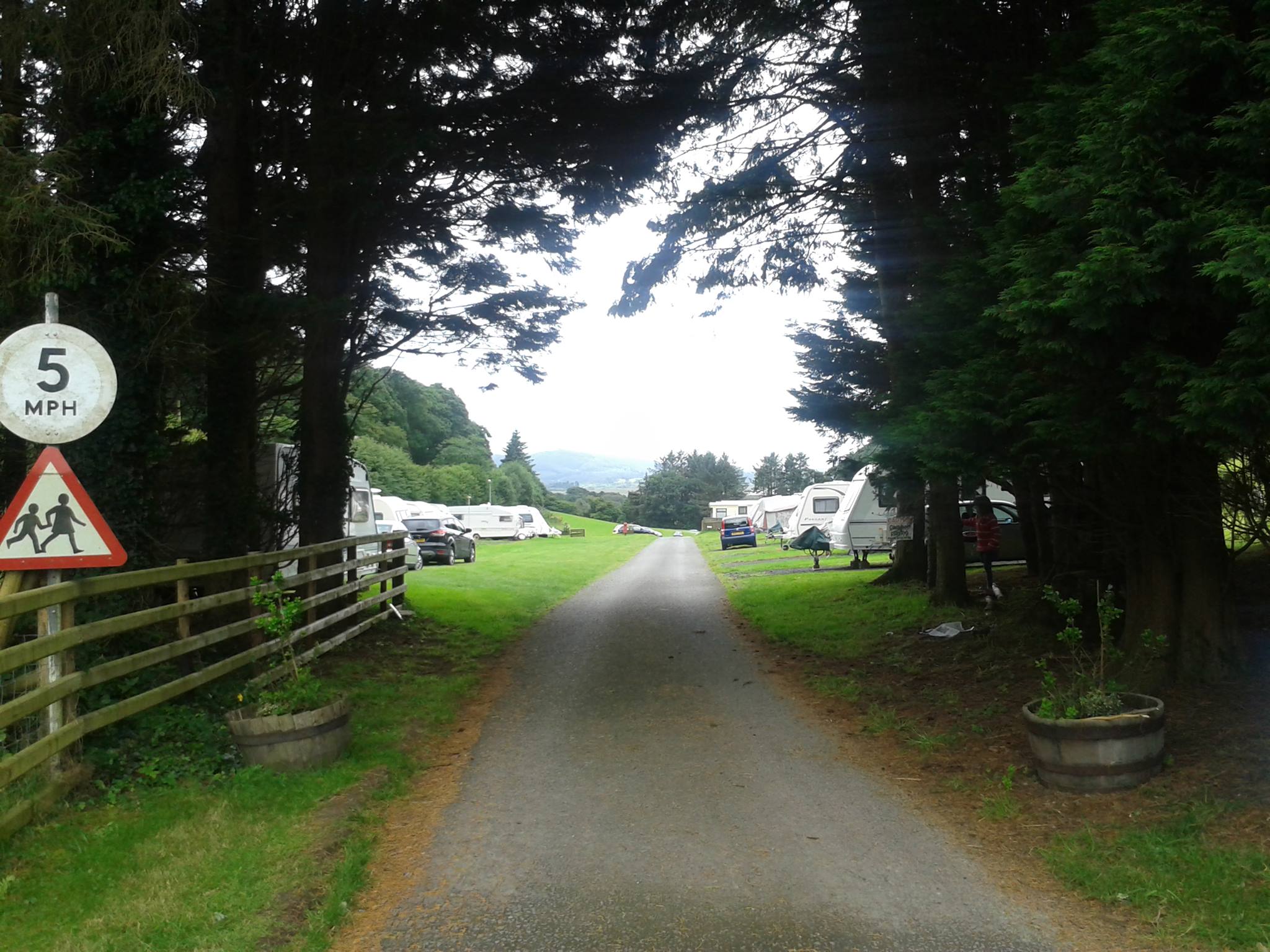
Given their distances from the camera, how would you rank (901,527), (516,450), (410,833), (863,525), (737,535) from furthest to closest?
(516,450), (737,535), (863,525), (901,527), (410,833)

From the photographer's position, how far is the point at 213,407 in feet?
32.6

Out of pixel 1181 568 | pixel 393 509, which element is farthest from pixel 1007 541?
pixel 393 509

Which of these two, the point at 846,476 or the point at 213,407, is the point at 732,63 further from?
the point at 213,407

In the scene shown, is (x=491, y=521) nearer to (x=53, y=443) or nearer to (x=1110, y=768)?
(x=53, y=443)

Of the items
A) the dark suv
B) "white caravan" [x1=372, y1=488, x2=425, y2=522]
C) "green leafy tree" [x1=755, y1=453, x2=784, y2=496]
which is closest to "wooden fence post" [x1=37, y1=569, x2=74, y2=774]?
"white caravan" [x1=372, y1=488, x2=425, y2=522]

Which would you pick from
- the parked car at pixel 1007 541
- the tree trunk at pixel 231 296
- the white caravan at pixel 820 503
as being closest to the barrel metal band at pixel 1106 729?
the tree trunk at pixel 231 296

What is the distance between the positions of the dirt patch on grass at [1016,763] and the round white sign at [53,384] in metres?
5.29

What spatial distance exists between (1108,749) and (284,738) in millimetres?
4969

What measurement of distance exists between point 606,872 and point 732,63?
9.66 metres

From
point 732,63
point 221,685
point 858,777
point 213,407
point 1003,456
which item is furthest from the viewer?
point 732,63

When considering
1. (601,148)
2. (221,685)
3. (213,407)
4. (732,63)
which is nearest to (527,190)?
(601,148)

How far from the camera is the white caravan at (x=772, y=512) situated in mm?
56688

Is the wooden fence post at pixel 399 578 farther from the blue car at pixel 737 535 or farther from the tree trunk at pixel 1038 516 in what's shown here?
the blue car at pixel 737 535

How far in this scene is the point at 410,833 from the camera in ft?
17.0
